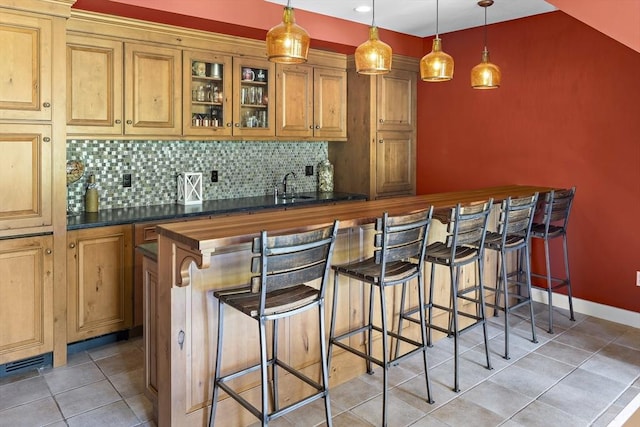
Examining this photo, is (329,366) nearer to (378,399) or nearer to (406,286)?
(378,399)

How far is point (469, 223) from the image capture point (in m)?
2.97

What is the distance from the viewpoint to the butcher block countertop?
2057 millimetres

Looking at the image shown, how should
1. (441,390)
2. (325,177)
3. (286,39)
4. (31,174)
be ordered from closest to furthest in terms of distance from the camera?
(286,39), (441,390), (31,174), (325,177)

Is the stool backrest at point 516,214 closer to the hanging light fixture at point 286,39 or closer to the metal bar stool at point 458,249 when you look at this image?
the metal bar stool at point 458,249

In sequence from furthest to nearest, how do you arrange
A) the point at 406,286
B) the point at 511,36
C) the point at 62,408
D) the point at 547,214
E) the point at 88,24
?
the point at 511,36 < the point at 547,214 < the point at 88,24 < the point at 406,286 < the point at 62,408

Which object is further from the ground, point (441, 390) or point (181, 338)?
point (181, 338)

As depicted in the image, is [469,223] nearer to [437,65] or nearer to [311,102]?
[437,65]

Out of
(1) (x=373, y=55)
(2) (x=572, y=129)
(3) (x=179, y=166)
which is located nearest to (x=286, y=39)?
(1) (x=373, y=55)

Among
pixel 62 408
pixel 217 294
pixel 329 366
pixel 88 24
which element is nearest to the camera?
pixel 217 294

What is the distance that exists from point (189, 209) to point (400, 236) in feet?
6.95

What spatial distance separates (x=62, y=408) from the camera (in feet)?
8.93

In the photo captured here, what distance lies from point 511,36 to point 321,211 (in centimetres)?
297

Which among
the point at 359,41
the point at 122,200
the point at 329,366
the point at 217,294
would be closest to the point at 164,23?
the point at 122,200

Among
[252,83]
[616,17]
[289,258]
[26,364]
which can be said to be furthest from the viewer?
[252,83]
